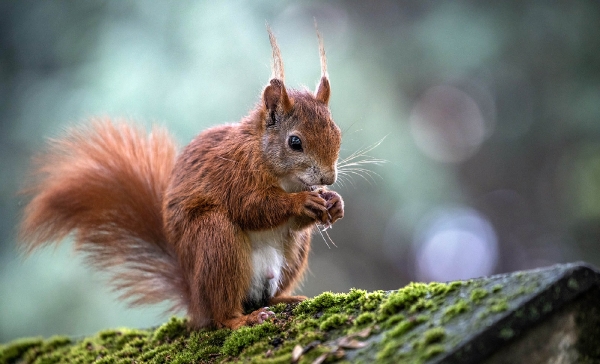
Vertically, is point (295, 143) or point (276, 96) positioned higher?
point (276, 96)

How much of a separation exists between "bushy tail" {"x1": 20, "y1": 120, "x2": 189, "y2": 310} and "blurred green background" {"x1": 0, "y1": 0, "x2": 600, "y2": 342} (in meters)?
1.60

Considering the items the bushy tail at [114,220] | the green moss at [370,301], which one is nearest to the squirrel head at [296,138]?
the green moss at [370,301]

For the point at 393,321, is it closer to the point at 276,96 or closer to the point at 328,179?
the point at 328,179

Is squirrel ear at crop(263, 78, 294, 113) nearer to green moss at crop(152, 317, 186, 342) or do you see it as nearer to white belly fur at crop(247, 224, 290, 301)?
white belly fur at crop(247, 224, 290, 301)

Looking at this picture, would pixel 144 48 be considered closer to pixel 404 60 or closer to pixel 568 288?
pixel 404 60

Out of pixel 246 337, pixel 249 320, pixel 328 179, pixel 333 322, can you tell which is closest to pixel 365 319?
pixel 333 322

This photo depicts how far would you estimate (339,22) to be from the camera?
19.0ft

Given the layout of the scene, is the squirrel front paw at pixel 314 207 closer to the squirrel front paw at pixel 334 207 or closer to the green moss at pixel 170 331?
the squirrel front paw at pixel 334 207

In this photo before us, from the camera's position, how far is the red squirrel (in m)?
2.29

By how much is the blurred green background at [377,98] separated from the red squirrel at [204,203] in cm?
156

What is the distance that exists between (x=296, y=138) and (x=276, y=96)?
0.22m

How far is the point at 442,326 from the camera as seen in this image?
150 centimetres

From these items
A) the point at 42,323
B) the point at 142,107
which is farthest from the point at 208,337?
the point at 42,323

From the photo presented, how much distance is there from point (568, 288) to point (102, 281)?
2.12 m
